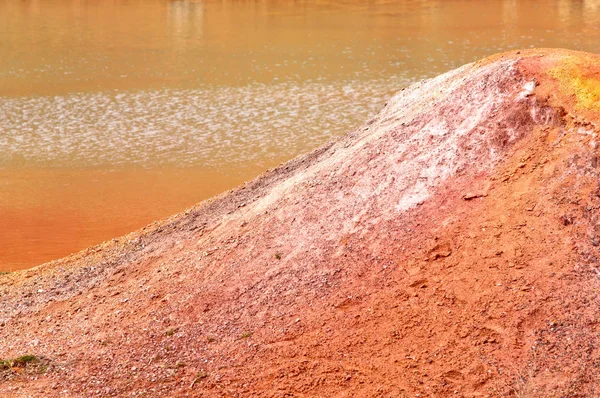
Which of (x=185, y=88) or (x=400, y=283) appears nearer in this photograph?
(x=400, y=283)

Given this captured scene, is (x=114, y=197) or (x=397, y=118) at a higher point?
(x=397, y=118)

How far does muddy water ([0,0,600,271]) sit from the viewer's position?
541 inches

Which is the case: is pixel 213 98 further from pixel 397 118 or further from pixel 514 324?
pixel 514 324

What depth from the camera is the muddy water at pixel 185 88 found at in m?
13.7

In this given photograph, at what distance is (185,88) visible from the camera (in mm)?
20016

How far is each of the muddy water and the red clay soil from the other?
5.02m

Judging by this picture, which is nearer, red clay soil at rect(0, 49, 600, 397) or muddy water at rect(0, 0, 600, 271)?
red clay soil at rect(0, 49, 600, 397)

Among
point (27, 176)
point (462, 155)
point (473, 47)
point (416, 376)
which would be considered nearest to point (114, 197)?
point (27, 176)

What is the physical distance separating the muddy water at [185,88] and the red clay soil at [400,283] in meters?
5.02

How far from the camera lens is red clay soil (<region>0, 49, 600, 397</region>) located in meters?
5.27

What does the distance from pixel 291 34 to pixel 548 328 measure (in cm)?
2323

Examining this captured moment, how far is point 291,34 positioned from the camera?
89.6 ft

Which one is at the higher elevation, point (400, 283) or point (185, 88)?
point (185, 88)

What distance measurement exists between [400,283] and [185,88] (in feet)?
49.5
